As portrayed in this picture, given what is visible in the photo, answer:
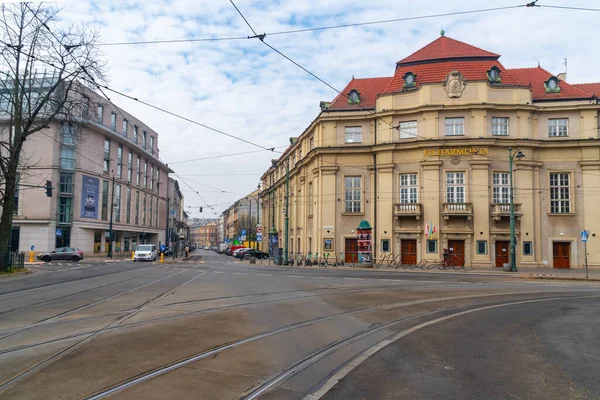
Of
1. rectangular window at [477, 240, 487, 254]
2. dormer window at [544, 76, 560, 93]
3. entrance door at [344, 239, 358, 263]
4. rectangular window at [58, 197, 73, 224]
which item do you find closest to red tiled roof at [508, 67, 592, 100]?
dormer window at [544, 76, 560, 93]

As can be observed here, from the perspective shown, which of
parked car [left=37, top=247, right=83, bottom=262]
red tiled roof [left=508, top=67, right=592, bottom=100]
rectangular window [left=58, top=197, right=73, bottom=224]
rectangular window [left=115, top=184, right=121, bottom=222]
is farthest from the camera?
rectangular window [left=115, top=184, right=121, bottom=222]

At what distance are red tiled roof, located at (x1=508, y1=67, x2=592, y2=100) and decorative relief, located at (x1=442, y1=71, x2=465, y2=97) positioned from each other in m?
5.93

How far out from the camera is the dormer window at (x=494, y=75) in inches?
1453

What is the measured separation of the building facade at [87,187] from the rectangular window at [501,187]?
33.6 m

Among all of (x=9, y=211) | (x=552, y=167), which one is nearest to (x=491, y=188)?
(x=552, y=167)

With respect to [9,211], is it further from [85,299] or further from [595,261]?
[595,261]

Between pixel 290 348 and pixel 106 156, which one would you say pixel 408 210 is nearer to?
pixel 290 348

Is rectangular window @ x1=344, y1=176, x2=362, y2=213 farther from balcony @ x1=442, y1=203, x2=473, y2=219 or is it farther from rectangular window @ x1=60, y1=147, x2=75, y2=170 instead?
rectangular window @ x1=60, y1=147, x2=75, y2=170

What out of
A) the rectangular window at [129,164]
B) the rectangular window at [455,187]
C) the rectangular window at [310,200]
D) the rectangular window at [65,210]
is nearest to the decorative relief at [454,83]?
the rectangular window at [455,187]

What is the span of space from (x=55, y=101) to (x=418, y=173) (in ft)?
89.9

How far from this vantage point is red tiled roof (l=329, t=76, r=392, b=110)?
41250 millimetres

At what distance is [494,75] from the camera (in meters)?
37.1

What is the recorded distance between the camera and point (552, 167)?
3684 centimetres

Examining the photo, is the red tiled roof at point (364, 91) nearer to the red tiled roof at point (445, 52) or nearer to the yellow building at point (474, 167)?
the yellow building at point (474, 167)
